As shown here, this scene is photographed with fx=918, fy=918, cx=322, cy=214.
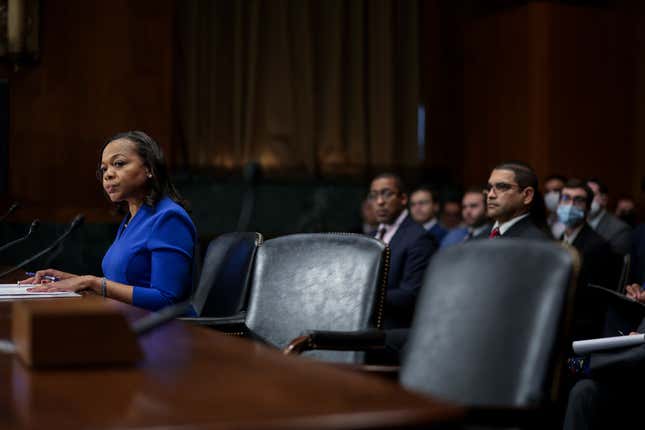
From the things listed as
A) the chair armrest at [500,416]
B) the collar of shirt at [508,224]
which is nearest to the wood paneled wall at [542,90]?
the collar of shirt at [508,224]

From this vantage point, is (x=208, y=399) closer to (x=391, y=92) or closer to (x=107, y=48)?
(x=107, y=48)

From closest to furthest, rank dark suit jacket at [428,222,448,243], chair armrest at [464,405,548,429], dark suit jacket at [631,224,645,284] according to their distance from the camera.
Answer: chair armrest at [464,405,548,429] < dark suit jacket at [631,224,645,284] < dark suit jacket at [428,222,448,243]

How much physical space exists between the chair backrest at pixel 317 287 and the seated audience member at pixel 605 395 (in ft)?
3.46

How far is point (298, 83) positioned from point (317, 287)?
6.10 meters

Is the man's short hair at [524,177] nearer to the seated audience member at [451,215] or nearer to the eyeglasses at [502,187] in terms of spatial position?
the eyeglasses at [502,187]

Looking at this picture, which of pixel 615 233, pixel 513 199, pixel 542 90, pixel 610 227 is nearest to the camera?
pixel 513 199

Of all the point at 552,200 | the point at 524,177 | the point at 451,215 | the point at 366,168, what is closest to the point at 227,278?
the point at 524,177

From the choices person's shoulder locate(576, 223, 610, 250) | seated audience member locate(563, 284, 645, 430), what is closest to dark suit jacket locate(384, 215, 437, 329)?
person's shoulder locate(576, 223, 610, 250)

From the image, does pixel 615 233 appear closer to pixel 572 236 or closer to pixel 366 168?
pixel 572 236

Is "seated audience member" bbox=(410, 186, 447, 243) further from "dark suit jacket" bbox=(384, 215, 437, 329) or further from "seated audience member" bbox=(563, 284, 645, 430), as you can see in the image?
"seated audience member" bbox=(563, 284, 645, 430)

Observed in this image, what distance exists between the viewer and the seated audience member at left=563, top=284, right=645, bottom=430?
10.2ft

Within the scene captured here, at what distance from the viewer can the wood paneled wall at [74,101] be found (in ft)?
21.7

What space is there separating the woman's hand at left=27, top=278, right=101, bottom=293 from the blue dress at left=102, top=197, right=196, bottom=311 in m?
0.13

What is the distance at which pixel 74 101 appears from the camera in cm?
675
